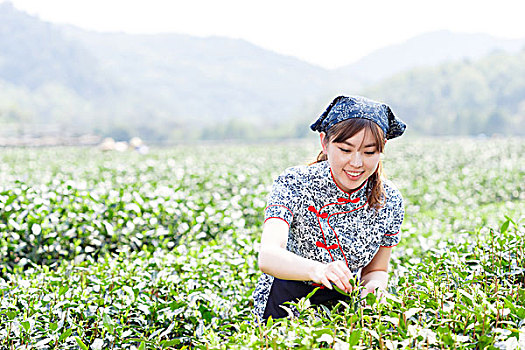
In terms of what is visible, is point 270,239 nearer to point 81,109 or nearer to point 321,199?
point 321,199

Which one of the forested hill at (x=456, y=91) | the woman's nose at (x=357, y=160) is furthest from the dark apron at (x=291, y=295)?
the forested hill at (x=456, y=91)

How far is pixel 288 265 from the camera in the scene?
1.51 meters

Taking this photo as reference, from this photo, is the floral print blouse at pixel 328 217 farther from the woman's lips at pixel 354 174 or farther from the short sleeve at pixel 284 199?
the woman's lips at pixel 354 174

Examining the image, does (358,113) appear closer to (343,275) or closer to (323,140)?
(323,140)

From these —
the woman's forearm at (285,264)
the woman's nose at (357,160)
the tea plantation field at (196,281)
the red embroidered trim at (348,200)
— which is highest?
the woman's nose at (357,160)

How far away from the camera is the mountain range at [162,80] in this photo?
6925cm

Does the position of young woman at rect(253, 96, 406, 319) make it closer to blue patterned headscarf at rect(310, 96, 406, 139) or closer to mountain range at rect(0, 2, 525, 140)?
blue patterned headscarf at rect(310, 96, 406, 139)

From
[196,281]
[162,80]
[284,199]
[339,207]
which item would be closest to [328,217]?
[339,207]

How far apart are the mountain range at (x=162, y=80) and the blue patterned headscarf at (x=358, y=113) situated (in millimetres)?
51518

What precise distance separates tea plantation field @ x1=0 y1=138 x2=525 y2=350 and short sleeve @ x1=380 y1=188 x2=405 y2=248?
0.60 ft

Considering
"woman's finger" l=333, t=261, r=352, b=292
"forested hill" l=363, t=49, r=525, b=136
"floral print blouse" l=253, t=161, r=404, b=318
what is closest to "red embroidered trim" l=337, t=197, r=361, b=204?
"floral print blouse" l=253, t=161, r=404, b=318

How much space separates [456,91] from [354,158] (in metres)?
72.5

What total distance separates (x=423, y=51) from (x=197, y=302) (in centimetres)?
16338

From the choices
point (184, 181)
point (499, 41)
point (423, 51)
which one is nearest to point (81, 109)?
→ point (184, 181)
